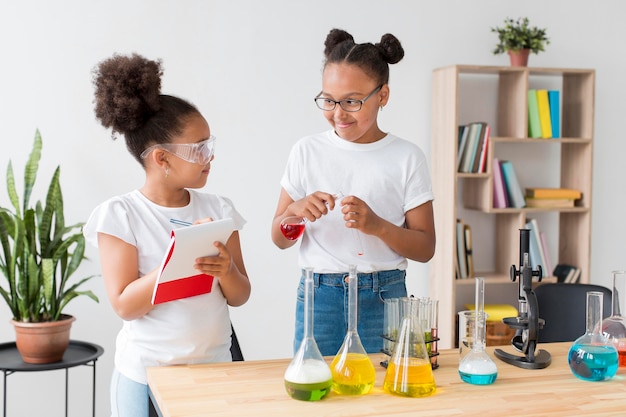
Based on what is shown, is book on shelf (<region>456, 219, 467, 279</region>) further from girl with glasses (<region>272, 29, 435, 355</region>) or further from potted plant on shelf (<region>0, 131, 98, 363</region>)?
potted plant on shelf (<region>0, 131, 98, 363</region>)

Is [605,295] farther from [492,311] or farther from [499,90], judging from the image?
[499,90]

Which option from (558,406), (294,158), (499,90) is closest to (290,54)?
(499,90)

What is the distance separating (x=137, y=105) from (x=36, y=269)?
155 cm

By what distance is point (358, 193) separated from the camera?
2357mm

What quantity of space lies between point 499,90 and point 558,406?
3.13 m

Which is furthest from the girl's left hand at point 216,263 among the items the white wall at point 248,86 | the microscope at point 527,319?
the white wall at point 248,86

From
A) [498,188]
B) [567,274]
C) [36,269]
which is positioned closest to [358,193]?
[36,269]

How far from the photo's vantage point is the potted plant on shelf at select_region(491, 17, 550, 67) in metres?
4.30

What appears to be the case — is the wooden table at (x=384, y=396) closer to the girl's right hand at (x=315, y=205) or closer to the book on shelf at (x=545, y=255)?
the girl's right hand at (x=315, y=205)

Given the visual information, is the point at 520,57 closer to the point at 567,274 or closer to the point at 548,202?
the point at 548,202

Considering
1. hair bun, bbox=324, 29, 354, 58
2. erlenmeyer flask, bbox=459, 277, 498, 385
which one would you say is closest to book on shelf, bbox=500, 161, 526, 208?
hair bun, bbox=324, 29, 354, 58

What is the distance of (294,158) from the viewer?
2.42m

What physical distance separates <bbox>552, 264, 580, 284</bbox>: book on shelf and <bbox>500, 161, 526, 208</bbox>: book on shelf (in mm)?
501

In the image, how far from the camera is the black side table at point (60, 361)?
3117mm
